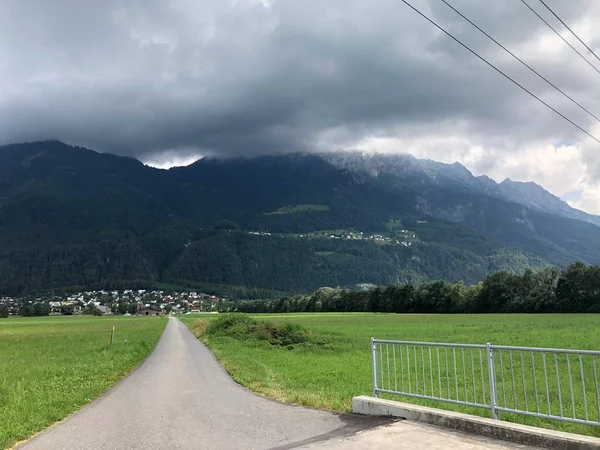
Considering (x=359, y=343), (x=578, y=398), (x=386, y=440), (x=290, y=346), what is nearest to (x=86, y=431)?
(x=386, y=440)

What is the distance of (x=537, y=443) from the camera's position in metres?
6.64

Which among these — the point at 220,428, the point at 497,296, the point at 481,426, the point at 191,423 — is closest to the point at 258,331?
the point at 191,423

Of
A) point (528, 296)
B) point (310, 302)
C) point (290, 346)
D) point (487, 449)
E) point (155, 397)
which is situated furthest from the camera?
point (310, 302)

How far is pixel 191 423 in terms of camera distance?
9852 millimetres

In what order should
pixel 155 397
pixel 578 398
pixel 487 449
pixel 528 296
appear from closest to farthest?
pixel 487 449
pixel 578 398
pixel 155 397
pixel 528 296

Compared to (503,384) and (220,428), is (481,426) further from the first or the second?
(220,428)

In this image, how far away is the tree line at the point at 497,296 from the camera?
82.8 meters

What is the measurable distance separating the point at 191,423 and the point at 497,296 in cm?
9702

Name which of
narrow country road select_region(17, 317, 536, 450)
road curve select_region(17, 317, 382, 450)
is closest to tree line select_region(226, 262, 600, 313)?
road curve select_region(17, 317, 382, 450)

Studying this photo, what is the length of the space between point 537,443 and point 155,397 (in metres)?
10.4

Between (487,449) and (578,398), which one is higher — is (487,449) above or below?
above

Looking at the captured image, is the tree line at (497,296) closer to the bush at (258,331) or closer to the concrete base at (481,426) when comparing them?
the bush at (258,331)

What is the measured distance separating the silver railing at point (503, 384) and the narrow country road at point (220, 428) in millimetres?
1050

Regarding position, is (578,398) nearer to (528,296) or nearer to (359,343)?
(359,343)
